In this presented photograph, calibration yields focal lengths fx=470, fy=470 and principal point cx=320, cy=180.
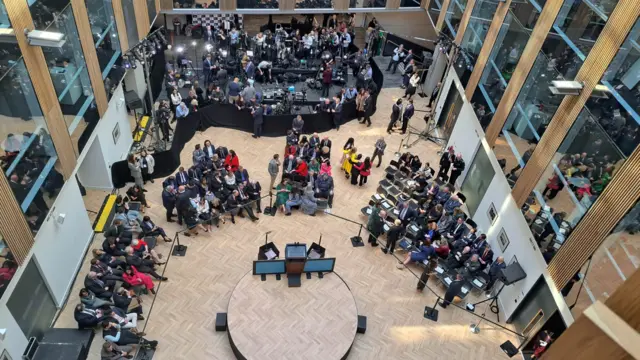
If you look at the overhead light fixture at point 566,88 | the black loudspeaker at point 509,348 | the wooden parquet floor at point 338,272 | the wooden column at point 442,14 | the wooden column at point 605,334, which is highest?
the wooden column at point 605,334

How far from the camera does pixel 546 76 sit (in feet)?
37.9

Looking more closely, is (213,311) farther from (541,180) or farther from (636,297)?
(636,297)

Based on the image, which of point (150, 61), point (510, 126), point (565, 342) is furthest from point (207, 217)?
point (565, 342)

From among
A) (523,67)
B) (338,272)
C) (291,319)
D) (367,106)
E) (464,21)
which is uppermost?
(523,67)

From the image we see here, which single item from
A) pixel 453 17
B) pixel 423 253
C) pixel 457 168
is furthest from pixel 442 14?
pixel 423 253

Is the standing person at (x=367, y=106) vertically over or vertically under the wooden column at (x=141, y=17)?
under

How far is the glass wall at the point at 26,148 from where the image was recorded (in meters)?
8.80

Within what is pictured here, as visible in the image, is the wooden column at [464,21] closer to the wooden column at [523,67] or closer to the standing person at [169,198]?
the wooden column at [523,67]

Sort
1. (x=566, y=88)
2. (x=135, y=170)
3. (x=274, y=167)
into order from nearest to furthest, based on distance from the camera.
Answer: (x=566, y=88)
(x=135, y=170)
(x=274, y=167)

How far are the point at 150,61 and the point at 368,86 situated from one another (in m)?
8.74

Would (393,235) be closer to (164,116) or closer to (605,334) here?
(164,116)

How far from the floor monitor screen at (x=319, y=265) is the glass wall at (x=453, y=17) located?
10600 millimetres

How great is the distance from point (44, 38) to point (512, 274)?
37.9ft

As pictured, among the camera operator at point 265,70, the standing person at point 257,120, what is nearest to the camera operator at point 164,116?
the standing person at point 257,120
